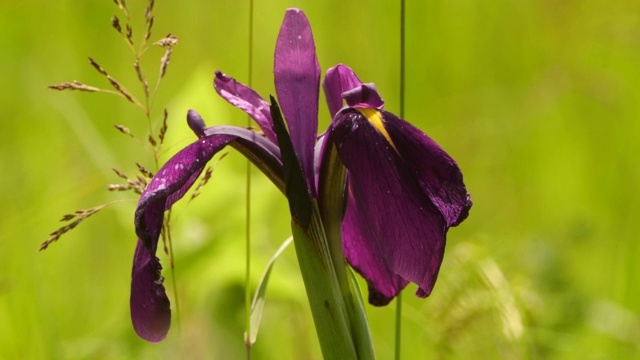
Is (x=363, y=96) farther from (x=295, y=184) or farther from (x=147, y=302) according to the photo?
(x=147, y=302)

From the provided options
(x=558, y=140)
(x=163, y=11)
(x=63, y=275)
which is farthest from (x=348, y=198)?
(x=163, y=11)

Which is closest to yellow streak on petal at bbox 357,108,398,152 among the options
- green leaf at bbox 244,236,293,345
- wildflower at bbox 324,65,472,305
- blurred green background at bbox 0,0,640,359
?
wildflower at bbox 324,65,472,305

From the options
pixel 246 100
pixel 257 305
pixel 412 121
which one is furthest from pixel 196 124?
pixel 412 121

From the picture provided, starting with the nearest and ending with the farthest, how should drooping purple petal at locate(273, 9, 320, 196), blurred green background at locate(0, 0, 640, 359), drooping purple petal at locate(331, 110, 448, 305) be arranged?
drooping purple petal at locate(331, 110, 448, 305) → drooping purple petal at locate(273, 9, 320, 196) → blurred green background at locate(0, 0, 640, 359)

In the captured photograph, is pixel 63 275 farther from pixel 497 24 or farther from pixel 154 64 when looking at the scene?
pixel 497 24

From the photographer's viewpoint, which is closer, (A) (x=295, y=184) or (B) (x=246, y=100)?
(A) (x=295, y=184)

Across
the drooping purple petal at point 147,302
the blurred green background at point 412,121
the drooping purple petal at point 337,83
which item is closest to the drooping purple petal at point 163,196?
the drooping purple petal at point 147,302

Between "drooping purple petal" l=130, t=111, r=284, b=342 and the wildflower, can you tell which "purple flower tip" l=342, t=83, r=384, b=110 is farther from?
"drooping purple petal" l=130, t=111, r=284, b=342
